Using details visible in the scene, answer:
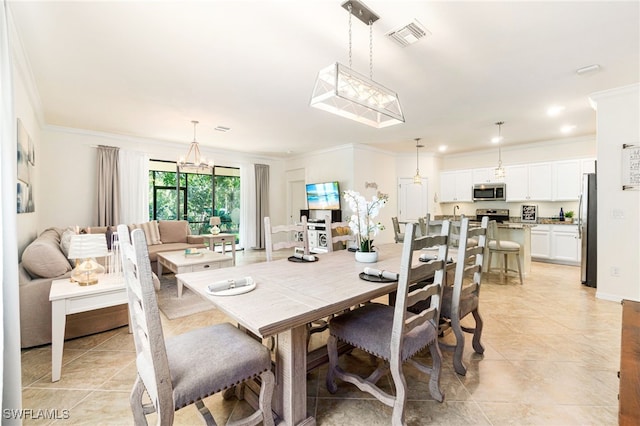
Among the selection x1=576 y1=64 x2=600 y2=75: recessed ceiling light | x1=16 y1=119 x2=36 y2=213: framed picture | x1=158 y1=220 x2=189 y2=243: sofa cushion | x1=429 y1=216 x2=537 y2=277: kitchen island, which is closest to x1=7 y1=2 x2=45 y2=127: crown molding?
x1=16 y1=119 x2=36 y2=213: framed picture

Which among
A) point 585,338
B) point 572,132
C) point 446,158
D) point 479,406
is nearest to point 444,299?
point 479,406

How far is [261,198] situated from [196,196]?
163cm

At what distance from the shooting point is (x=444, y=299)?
2129 millimetres

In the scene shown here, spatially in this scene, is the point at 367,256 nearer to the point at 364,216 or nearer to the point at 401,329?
the point at 364,216

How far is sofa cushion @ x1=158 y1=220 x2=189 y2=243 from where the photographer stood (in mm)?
5590

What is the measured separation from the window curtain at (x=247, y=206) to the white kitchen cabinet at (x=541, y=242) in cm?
653

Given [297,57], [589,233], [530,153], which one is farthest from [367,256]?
[530,153]

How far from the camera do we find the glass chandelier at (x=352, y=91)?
1931mm

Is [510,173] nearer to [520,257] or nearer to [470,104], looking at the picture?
[520,257]

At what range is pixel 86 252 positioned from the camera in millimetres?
2221

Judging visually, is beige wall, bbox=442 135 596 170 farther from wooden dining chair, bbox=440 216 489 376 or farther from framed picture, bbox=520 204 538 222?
wooden dining chair, bbox=440 216 489 376

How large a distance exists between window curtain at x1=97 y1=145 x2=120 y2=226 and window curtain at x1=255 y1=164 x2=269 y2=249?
3120 mm

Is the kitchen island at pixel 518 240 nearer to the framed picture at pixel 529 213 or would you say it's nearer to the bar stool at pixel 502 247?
the bar stool at pixel 502 247

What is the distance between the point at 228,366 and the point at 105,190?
223 inches
